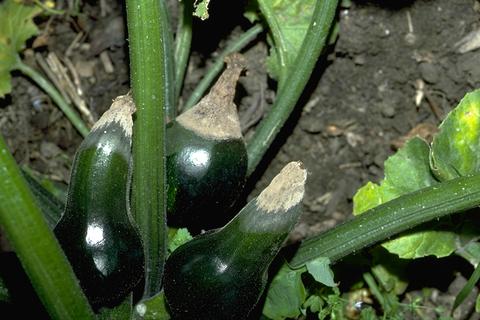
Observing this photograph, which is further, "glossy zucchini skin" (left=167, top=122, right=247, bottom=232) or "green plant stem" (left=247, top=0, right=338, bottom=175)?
"green plant stem" (left=247, top=0, right=338, bottom=175)

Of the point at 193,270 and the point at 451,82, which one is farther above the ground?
the point at 193,270

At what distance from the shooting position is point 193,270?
213cm

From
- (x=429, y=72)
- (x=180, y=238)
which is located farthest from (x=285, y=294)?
(x=429, y=72)

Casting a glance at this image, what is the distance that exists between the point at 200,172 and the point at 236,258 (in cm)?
38

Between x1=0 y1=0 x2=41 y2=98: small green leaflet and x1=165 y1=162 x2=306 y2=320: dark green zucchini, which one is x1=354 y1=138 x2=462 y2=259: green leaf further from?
x1=0 y1=0 x2=41 y2=98: small green leaflet

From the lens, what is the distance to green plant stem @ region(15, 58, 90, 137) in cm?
314

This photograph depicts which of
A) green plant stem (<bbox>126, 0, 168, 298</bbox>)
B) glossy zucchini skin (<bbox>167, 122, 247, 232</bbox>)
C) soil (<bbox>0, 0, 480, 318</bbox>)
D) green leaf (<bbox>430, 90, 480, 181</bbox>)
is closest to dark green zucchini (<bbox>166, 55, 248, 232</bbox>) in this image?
glossy zucchini skin (<bbox>167, 122, 247, 232</bbox>)

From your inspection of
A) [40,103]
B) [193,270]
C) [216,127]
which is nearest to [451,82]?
[216,127]

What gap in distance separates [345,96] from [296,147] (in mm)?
286

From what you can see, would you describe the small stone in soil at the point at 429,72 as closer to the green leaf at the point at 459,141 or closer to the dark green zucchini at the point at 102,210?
the green leaf at the point at 459,141

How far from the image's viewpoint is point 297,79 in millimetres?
2617

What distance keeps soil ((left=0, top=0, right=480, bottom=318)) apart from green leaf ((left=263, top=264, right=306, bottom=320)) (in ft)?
1.94

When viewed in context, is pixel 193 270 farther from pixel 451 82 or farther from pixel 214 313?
pixel 451 82

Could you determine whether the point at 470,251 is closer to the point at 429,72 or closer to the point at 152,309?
the point at 429,72
